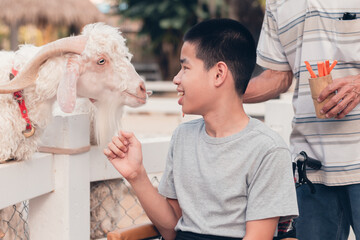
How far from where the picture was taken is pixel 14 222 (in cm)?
242

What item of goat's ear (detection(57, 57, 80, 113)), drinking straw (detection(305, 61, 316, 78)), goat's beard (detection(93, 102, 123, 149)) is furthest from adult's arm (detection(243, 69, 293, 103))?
goat's ear (detection(57, 57, 80, 113))

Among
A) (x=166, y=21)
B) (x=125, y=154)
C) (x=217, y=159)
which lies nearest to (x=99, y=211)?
(x=125, y=154)

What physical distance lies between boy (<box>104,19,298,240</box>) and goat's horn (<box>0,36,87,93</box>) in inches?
23.3

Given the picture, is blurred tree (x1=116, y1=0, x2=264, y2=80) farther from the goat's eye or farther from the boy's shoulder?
the boy's shoulder

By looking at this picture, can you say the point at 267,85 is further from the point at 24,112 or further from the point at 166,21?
the point at 166,21

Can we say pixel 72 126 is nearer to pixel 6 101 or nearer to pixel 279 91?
pixel 6 101

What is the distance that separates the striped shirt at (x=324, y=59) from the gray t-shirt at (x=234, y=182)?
35cm

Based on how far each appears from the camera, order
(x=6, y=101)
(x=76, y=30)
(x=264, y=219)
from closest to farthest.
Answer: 1. (x=264, y=219)
2. (x=6, y=101)
3. (x=76, y=30)

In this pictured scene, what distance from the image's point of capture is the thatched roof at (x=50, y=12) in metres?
14.6

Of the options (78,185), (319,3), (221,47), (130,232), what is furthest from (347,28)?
(78,185)

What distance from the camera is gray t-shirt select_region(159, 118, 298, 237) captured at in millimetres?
1605

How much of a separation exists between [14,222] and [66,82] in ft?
2.57

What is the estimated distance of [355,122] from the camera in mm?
1877

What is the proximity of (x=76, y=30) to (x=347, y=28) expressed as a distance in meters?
15.7
